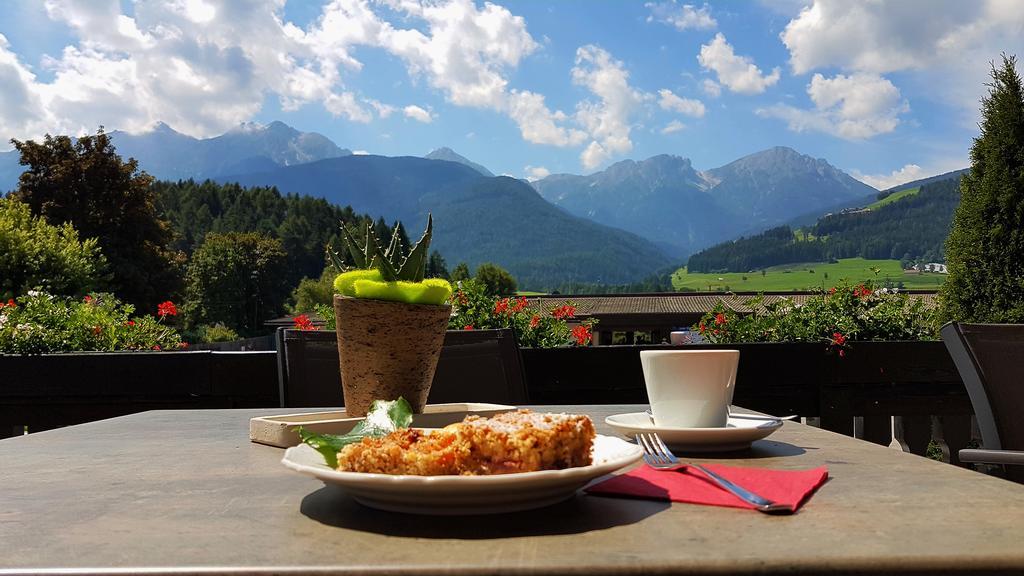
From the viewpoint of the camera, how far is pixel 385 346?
1206mm

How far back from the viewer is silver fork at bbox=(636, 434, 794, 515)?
739 millimetres

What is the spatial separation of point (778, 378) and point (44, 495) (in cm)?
255

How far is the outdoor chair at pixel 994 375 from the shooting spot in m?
1.63

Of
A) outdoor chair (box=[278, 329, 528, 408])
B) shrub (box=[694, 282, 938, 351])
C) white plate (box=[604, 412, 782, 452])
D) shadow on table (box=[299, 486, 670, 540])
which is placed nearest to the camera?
shadow on table (box=[299, 486, 670, 540])

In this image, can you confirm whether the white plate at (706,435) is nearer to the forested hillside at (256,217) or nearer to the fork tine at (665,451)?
the fork tine at (665,451)

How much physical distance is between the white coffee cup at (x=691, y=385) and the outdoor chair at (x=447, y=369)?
89 cm

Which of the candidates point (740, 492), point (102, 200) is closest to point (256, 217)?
point (102, 200)

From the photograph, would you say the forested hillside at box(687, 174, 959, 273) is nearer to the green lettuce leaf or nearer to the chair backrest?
the chair backrest

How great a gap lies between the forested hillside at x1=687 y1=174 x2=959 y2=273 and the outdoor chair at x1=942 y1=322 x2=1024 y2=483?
11806 cm

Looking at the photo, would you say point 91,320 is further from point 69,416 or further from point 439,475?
point 439,475

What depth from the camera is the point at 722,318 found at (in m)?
3.94

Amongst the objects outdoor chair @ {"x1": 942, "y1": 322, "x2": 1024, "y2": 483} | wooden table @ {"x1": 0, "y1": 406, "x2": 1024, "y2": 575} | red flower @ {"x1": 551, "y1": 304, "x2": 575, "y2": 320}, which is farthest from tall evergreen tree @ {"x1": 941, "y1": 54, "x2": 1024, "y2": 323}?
wooden table @ {"x1": 0, "y1": 406, "x2": 1024, "y2": 575}

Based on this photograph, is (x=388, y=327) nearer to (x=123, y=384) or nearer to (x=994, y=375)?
(x=994, y=375)

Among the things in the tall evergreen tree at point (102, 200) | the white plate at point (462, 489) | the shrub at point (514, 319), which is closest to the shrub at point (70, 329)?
the shrub at point (514, 319)
